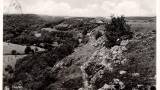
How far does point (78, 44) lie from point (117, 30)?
1.81 feet

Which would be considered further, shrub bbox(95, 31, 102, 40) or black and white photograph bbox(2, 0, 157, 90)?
shrub bbox(95, 31, 102, 40)

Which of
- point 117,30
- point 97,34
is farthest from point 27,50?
point 117,30

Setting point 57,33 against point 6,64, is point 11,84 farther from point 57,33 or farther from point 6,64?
point 57,33

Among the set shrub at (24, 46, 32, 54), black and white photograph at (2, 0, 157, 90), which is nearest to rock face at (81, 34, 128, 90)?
black and white photograph at (2, 0, 157, 90)

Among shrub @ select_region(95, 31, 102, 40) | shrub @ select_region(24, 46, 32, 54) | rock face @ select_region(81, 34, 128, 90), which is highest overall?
shrub @ select_region(95, 31, 102, 40)

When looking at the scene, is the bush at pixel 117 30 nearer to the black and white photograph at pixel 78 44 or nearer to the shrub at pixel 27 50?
the black and white photograph at pixel 78 44

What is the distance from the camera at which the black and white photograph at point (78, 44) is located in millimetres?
4574

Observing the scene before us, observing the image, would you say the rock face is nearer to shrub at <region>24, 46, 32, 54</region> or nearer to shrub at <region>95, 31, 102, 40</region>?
shrub at <region>95, 31, 102, 40</region>

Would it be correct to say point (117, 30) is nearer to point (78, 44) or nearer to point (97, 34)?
point (97, 34)

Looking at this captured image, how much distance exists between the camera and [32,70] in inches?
183

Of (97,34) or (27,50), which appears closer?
(27,50)

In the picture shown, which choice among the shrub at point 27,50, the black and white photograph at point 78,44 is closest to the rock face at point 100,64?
the black and white photograph at point 78,44

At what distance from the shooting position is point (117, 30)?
4.71 m

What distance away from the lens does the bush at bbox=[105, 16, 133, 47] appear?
4.67 meters
